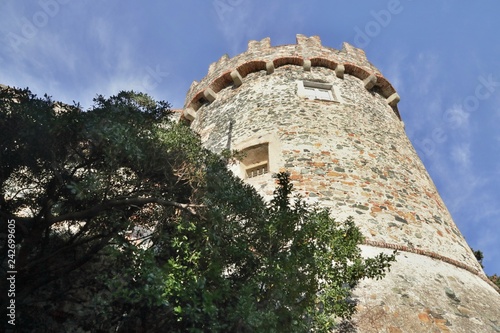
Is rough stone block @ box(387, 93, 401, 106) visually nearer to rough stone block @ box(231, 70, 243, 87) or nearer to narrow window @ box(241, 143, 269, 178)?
rough stone block @ box(231, 70, 243, 87)

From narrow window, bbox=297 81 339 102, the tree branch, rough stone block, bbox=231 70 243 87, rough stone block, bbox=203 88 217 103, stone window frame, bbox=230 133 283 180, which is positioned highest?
rough stone block, bbox=231 70 243 87

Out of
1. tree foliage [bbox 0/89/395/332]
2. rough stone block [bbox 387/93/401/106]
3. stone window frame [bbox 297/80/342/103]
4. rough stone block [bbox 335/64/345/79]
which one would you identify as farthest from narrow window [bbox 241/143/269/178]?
rough stone block [bbox 387/93/401/106]

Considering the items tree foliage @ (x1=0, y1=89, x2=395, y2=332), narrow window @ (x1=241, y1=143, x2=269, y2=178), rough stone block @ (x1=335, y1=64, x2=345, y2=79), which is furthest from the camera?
rough stone block @ (x1=335, y1=64, x2=345, y2=79)

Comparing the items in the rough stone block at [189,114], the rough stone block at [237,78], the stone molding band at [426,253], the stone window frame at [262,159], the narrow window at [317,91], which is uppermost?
the rough stone block at [237,78]

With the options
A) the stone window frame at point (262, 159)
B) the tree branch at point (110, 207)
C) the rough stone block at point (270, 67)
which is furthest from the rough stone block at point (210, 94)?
the tree branch at point (110, 207)

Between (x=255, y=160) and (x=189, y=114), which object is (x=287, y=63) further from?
(x=255, y=160)

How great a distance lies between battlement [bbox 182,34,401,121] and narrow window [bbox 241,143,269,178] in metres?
3.06

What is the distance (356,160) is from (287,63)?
4.13m

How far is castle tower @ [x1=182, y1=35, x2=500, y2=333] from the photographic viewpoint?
18.3 feet

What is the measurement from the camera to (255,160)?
8344mm

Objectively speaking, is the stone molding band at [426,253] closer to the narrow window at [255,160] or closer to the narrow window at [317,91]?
the narrow window at [255,160]

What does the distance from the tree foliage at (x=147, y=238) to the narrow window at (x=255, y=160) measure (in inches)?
108

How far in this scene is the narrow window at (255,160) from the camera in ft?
26.9

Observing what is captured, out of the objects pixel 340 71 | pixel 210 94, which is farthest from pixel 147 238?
pixel 340 71
